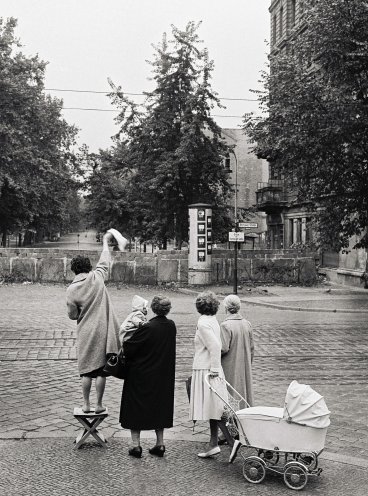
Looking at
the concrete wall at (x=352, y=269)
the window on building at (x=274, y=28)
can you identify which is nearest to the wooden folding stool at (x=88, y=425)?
the concrete wall at (x=352, y=269)

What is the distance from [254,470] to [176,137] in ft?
87.9

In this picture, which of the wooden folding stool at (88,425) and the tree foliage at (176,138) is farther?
the tree foliage at (176,138)

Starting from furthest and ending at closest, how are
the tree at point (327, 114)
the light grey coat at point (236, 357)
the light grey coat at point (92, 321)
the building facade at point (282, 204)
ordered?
the building facade at point (282, 204) < the tree at point (327, 114) < the light grey coat at point (236, 357) < the light grey coat at point (92, 321)

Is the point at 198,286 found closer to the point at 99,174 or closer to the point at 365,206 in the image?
the point at 365,206

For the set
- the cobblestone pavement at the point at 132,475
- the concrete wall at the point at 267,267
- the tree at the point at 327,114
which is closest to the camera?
the cobblestone pavement at the point at 132,475

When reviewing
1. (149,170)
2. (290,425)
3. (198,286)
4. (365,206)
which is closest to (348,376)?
(290,425)

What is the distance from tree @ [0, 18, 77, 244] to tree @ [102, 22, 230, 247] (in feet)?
28.6

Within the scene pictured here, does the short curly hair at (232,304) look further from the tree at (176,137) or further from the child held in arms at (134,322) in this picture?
the tree at (176,137)

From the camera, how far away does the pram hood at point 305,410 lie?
5.19 meters

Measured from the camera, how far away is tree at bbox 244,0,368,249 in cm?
1916

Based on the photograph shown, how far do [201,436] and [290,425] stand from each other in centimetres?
147

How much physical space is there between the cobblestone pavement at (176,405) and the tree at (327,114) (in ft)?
19.8

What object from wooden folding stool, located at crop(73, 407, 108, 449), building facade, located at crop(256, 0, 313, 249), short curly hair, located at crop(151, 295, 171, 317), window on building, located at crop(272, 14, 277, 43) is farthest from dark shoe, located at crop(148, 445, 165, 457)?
window on building, located at crop(272, 14, 277, 43)

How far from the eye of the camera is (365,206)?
21.3 m
